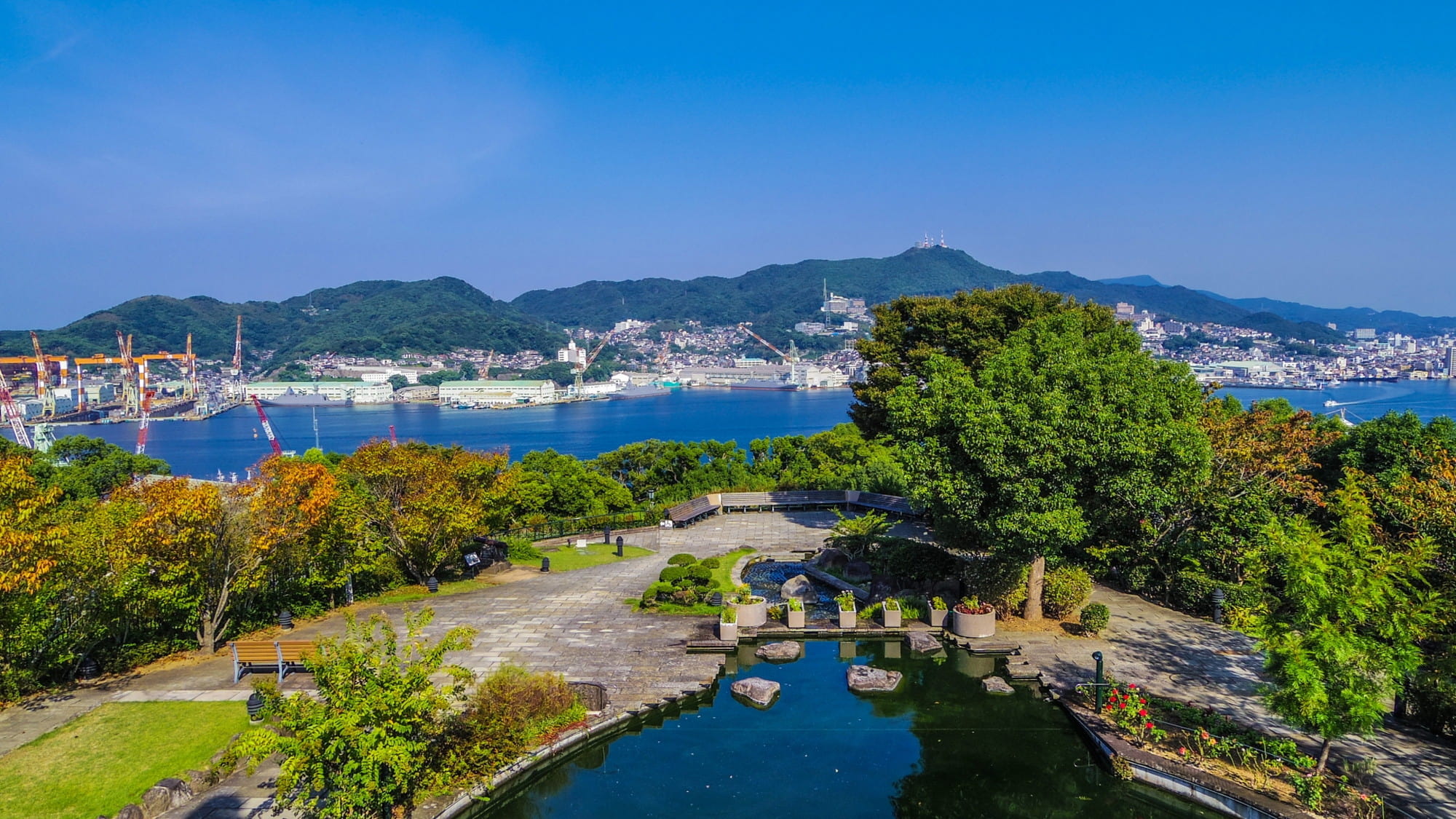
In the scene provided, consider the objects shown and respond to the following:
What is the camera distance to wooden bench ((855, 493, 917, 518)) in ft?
77.6

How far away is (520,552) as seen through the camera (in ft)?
67.4

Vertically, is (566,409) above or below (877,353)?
below

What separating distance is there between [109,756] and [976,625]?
13.3m

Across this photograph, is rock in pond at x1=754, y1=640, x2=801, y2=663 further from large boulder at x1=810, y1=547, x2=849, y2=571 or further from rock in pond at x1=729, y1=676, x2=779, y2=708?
large boulder at x1=810, y1=547, x2=849, y2=571

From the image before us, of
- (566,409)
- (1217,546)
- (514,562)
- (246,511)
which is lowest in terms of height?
(566,409)

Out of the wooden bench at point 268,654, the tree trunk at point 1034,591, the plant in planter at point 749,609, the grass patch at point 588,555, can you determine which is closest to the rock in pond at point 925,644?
the tree trunk at point 1034,591

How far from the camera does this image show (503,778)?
9727 mm

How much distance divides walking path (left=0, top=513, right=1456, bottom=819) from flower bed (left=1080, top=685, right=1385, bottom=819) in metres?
0.58

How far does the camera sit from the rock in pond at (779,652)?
14.0 m

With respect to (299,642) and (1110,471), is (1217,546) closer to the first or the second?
(1110,471)

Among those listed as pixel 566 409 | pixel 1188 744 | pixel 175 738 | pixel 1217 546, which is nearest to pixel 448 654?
pixel 175 738

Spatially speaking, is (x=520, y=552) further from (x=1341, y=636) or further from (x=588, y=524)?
(x=1341, y=636)

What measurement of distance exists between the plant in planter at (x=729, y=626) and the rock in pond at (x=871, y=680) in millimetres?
2428

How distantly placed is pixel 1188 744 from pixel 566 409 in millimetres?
126597
